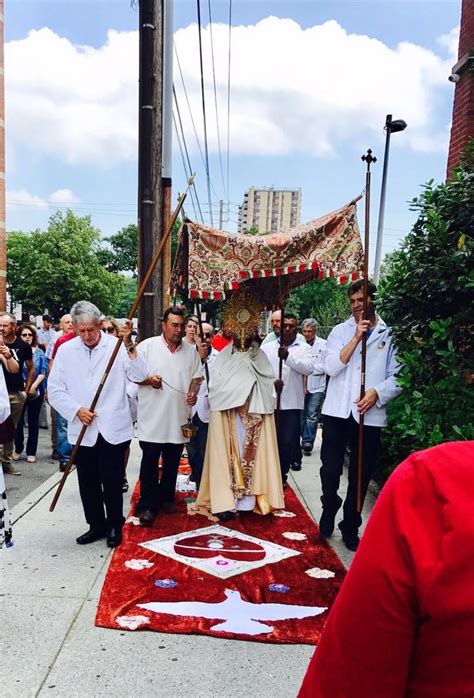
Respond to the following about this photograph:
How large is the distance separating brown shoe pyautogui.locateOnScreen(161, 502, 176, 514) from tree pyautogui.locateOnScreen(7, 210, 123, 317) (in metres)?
36.6

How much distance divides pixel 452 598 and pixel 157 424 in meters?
4.52

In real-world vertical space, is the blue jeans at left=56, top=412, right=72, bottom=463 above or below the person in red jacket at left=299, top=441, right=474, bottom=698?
below

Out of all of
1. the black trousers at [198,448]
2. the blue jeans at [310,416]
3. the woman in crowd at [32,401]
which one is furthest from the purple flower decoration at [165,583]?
the blue jeans at [310,416]

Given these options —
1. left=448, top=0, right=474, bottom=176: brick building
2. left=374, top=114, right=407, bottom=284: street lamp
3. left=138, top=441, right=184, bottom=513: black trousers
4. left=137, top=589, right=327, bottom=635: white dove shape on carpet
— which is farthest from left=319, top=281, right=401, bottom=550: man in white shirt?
left=374, top=114, right=407, bottom=284: street lamp

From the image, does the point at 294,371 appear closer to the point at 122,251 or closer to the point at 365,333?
the point at 365,333

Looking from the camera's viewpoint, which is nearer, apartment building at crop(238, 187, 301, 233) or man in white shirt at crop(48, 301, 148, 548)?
man in white shirt at crop(48, 301, 148, 548)

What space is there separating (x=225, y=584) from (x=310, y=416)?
201 inches

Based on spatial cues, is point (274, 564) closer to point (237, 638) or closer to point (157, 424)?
point (237, 638)

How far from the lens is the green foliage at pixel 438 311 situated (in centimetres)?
358

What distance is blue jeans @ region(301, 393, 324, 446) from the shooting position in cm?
882

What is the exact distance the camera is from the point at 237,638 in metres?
3.26

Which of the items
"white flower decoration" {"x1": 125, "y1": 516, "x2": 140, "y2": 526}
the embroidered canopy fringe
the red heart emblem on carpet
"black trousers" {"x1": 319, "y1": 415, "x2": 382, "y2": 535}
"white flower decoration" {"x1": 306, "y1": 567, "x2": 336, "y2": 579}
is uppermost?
the embroidered canopy fringe

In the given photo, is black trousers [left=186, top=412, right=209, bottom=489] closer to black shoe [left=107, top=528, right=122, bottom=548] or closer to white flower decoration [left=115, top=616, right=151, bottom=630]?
black shoe [left=107, top=528, right=122, bottom=548]

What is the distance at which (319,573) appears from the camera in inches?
165
